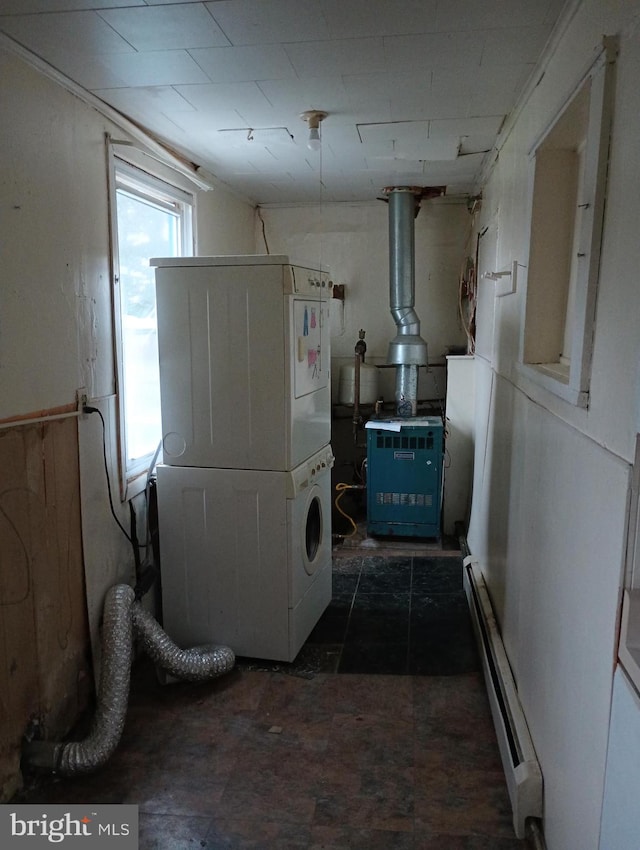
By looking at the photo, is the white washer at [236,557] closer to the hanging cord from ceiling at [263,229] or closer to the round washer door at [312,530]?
the round washer door at [312,530]

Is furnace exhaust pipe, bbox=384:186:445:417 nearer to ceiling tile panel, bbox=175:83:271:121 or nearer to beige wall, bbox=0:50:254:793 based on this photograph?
ceiling tile panel, bbox=175:83:271:121

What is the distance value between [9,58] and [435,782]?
8.74 ft

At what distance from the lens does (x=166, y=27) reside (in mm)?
1802

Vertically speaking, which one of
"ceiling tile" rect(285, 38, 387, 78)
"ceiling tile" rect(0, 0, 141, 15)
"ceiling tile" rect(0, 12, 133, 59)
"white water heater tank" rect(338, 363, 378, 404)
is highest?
"ceiling tile" rect(285, 38, 387, 78)

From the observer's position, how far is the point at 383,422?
421 cm

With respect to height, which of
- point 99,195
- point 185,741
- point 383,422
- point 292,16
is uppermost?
point 292,16

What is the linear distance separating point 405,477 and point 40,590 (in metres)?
2.56

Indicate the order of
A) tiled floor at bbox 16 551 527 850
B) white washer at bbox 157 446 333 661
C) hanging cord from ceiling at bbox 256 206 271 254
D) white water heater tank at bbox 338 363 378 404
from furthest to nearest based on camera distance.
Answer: hanging cord from ceiling at bbox 256 206 271 254 < white water heater tank at bbox 338 363 378 404 < white washer at bbox 157 446 333 661 < tiled floor at bbox 16 551 527 850

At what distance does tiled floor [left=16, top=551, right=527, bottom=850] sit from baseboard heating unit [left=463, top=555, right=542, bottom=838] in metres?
0.08

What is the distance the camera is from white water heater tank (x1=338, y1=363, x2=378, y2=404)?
472cm

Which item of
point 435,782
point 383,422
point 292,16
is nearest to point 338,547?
point 383,422

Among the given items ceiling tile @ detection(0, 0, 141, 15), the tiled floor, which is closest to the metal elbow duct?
the tiled floor

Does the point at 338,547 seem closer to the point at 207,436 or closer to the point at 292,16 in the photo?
the point at 207,436

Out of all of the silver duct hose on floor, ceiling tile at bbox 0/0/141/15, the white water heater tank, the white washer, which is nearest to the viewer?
ceiling tile at bbox 0/0/141/15
